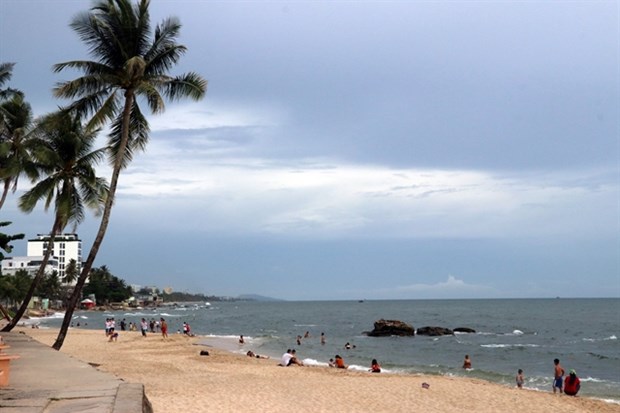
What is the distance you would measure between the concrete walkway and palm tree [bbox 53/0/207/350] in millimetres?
7907

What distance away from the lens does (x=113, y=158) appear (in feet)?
60.2

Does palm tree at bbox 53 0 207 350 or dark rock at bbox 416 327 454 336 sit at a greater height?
palm tree at bbox 53 0 207 350

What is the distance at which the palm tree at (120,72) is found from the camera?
16859mm

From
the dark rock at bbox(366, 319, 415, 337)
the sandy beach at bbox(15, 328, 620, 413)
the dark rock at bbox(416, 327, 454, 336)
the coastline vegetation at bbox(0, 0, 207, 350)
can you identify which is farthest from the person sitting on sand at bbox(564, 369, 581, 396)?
the dark rock at bbox(416, 327, 454, 336)

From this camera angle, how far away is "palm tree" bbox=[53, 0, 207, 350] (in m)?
16.9

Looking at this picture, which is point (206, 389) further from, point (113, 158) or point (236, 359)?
point (236, 359)

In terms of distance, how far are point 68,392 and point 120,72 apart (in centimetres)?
1179

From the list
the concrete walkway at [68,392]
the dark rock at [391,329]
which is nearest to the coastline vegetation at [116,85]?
the concrete walkway at [68,392]

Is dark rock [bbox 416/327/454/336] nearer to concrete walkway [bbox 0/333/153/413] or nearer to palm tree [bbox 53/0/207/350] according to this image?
palm tree [bbox 53/0/207/350]

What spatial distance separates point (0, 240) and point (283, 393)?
1678 cm

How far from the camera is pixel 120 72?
17094mm

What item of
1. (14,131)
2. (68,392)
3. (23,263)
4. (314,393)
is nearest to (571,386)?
(314,393)

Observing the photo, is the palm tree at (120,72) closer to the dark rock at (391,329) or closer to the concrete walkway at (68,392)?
the concrete walkway at (68,392)

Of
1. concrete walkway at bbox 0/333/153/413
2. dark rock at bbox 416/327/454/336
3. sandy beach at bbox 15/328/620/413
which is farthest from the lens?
dark rock at bbox 416/327/454/336
